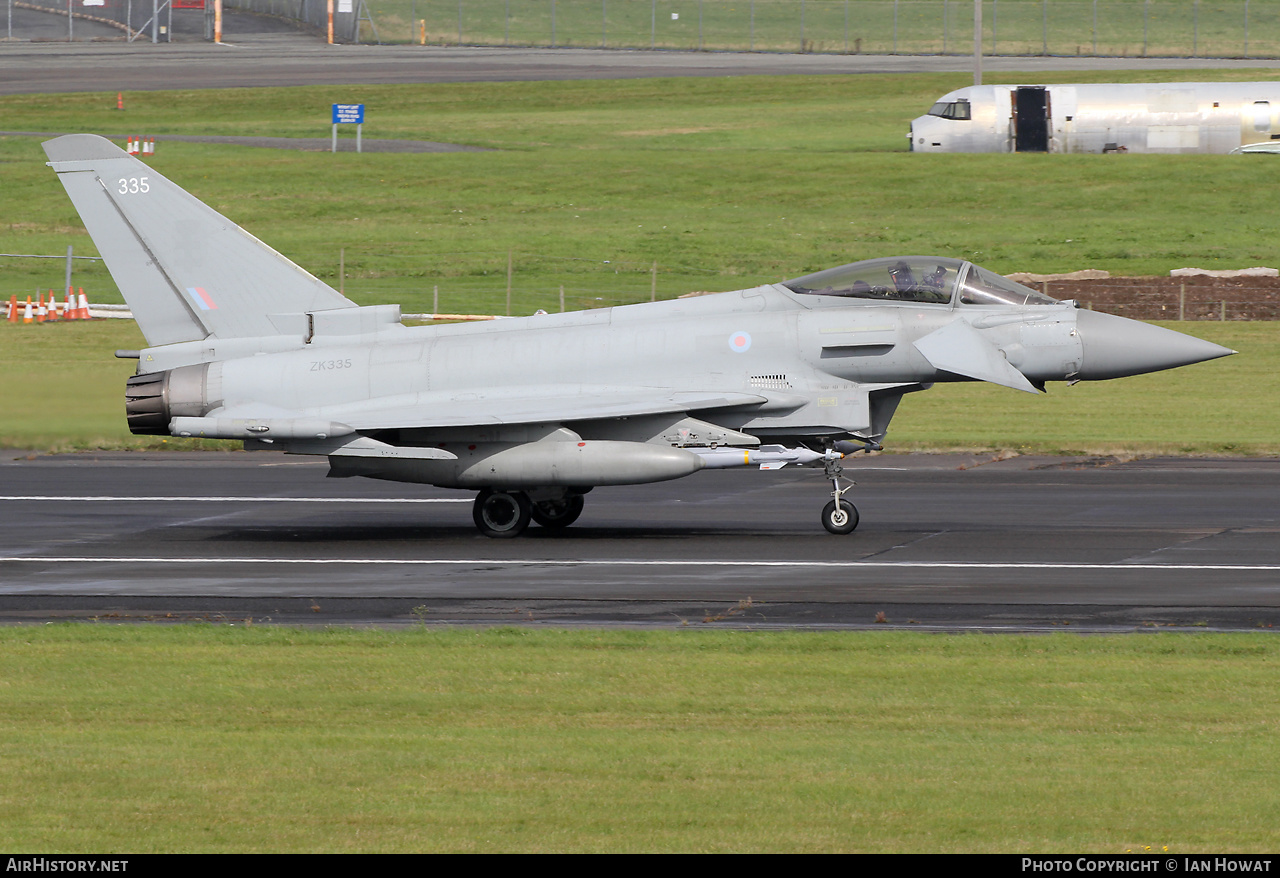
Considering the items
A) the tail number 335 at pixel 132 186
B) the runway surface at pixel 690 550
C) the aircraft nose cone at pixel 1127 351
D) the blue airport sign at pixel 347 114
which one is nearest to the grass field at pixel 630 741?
the runway surface at pixel 690 550

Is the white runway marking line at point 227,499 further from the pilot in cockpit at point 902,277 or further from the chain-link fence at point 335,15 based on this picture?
the chain-link fence at point 335,15

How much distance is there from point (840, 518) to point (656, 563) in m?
2.50

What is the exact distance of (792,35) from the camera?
103 meters

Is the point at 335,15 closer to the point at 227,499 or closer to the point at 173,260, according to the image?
the point at 227,499

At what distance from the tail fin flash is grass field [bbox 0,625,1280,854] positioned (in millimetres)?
6557

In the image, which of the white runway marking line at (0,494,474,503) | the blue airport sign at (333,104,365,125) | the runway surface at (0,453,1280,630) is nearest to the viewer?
the runway surface at (0,453,1280,630)

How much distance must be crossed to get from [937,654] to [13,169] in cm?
5418

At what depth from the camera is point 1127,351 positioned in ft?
60.0

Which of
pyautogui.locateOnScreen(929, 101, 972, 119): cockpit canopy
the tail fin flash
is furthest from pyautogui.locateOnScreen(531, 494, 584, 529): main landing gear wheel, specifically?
pyautogui.locateOnScreen(929, 101, 972, 119): cockpit canopy

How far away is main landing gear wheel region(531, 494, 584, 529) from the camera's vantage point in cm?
1989

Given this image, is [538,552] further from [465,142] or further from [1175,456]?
[465,142]

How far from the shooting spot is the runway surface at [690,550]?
14758 mm

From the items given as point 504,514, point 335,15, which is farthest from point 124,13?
point 504,514

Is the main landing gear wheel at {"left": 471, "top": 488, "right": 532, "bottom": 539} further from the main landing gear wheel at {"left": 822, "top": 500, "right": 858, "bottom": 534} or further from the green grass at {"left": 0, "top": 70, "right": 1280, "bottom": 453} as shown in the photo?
the green grass at {"left": 0, "top": 70, "right": 1280, "bottom": 453}
